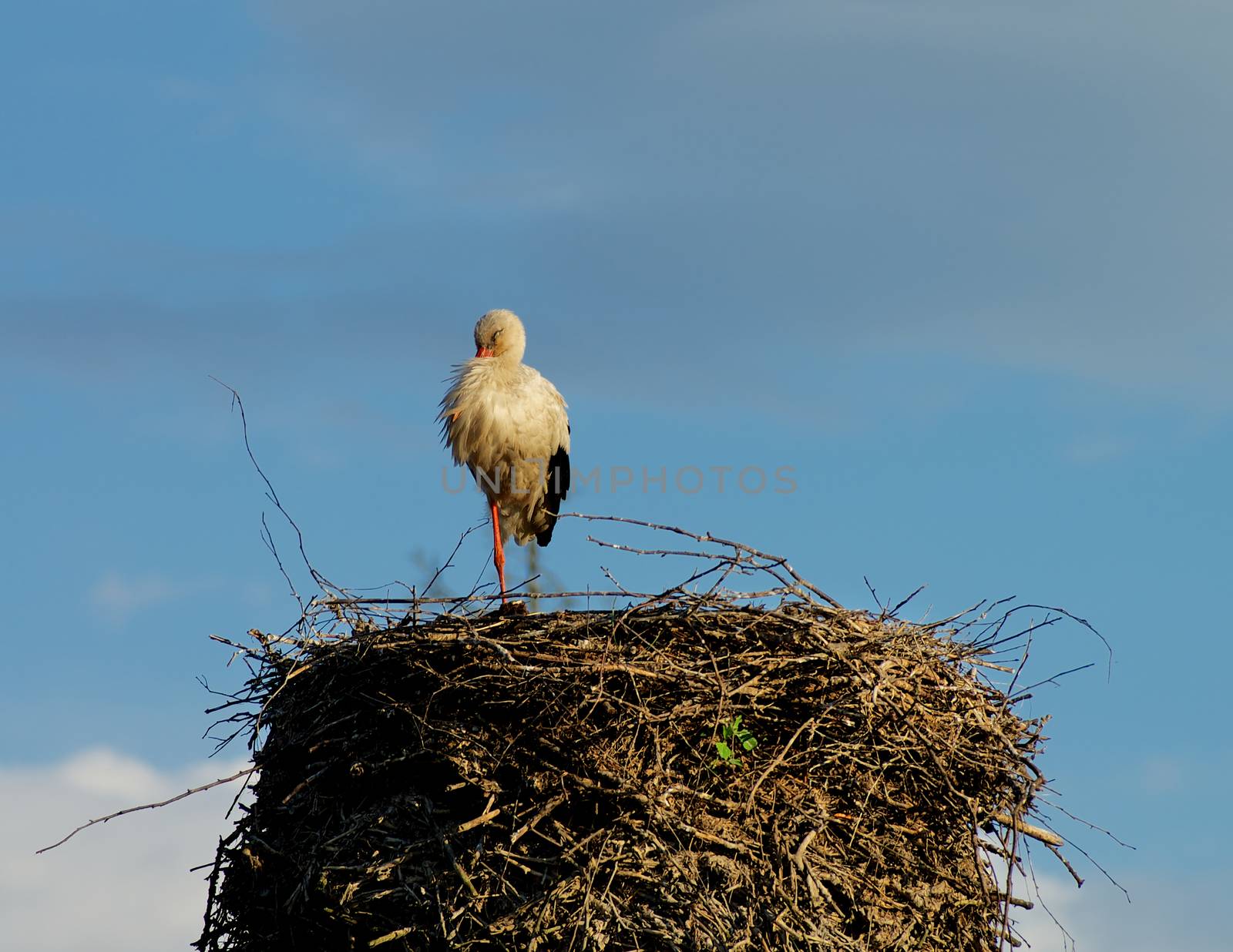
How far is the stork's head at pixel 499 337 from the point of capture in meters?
8.98

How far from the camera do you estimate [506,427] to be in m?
8.72

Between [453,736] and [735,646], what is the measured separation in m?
1.23

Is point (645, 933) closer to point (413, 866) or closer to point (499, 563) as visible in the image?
point (413, 866)

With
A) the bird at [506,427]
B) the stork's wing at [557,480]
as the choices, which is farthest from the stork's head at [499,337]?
the stork's wing at [557,480]

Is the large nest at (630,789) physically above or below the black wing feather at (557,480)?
below

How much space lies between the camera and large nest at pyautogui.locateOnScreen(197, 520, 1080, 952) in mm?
5359

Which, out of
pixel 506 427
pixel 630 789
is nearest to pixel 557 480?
pixel 506 427

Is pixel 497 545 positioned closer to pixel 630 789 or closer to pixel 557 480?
pixel 557 480

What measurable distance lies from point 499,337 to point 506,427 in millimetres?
660

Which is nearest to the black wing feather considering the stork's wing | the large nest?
the stork's wing

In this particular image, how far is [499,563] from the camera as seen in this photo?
923 centimetres

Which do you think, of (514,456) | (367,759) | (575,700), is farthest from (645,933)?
(514,456)

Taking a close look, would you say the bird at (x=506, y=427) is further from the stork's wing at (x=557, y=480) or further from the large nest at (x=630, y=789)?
the large nest at (x=630, y=789)

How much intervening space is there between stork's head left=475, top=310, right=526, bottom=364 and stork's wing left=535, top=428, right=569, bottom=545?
65 centimetres
